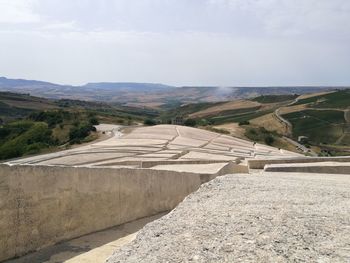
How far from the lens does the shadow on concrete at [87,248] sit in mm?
6477

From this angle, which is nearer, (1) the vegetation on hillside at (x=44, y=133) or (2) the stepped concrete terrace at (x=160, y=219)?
(2) the stepped concrete terrace at (x=160, y=219)

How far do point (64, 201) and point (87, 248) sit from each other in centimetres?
84

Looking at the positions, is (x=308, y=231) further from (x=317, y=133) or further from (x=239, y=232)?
(x=317, y=133)

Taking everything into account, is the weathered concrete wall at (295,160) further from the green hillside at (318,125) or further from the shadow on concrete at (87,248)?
the green hillside at (318,125)

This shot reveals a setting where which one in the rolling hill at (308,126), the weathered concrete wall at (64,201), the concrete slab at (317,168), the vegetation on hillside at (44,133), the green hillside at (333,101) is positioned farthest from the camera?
the green hillside at (333,101)

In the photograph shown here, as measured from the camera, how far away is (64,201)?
293 inches

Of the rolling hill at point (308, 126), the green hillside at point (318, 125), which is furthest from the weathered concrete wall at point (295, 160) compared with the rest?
the green hillside at point (318, 125)

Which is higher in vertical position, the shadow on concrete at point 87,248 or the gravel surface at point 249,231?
the gravel surface at point 249,231

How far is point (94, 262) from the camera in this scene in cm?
641

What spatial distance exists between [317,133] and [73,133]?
157ft

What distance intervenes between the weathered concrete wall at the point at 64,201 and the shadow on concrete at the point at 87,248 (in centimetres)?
12

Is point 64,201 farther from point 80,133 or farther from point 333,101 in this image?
point 333,101

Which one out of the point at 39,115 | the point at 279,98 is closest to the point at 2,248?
the point at 39,115

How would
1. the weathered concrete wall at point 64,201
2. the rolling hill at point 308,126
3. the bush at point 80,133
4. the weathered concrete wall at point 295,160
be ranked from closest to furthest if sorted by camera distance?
1. the weathered concrete wall at point 64,201
2. the weathered concrete wall at point 295,160
3. the bush at point 80,133
4. the rolling hill at point 308,126
